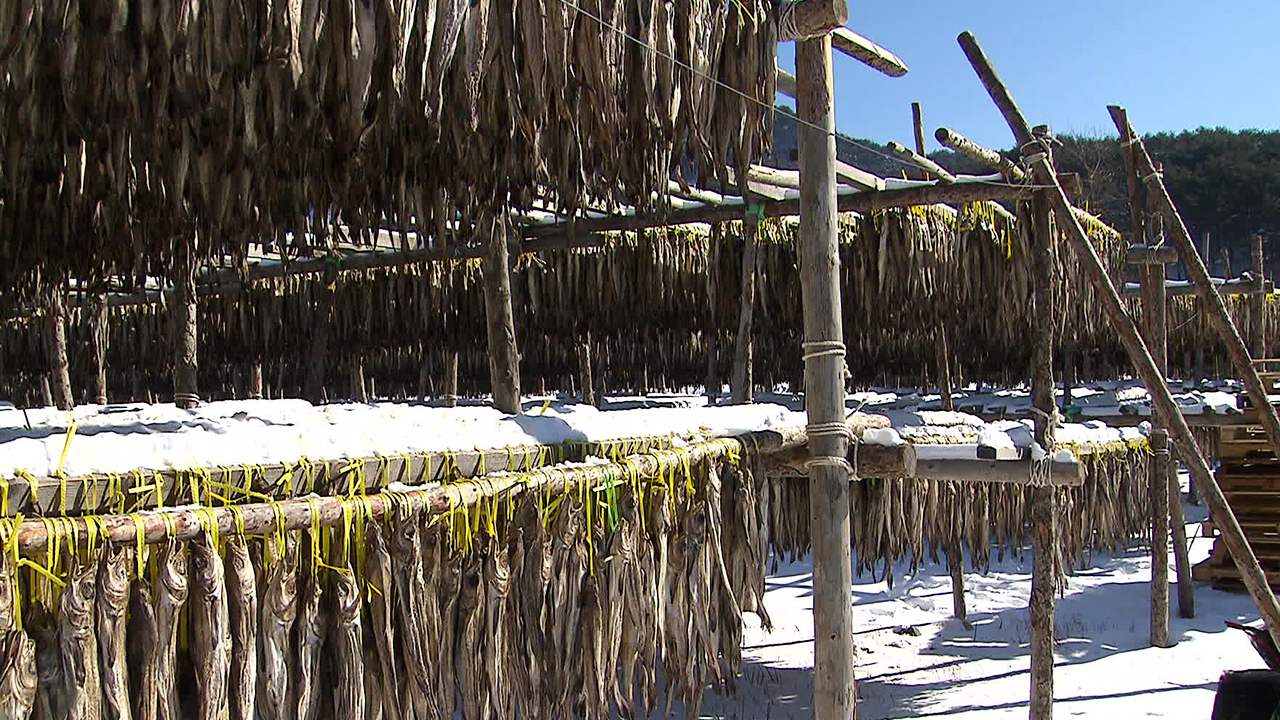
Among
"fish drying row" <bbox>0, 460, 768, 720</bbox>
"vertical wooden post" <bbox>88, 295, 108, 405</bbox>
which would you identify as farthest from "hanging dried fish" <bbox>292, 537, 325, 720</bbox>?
"vertical wooden post" <bbox>88, 295, 108, 405</bbox>

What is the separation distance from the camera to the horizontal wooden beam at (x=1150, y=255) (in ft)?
25.4

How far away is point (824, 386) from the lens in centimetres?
348

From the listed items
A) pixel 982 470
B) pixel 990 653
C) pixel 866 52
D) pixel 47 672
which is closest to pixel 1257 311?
pixel 990 653

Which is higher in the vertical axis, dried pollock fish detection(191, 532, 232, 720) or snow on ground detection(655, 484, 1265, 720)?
dried pollock fish detection(191, 532, 232, 720)

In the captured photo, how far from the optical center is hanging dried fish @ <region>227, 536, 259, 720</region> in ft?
6.84

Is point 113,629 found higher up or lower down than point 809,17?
lower down

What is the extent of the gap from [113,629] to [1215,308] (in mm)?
5995

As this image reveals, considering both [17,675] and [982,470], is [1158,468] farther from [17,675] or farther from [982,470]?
[17,675]

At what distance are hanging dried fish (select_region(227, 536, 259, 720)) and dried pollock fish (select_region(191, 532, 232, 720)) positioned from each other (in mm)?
41

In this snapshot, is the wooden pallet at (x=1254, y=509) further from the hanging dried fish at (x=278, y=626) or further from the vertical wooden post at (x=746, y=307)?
the hanging dried fish at (x=278, y=626)

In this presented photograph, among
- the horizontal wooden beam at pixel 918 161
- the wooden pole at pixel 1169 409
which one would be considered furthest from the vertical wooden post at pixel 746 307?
the wooden pole at pixel 1169 409

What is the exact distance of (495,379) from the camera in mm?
4336

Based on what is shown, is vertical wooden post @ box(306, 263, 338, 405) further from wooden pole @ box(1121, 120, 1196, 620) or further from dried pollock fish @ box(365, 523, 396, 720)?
wooden pole @ box(1121, 120, 1196, 620)

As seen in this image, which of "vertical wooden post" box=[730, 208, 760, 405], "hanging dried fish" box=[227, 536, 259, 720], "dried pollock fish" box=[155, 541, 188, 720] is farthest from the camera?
"vertical wooden post" box=[730, 208, 760, 405]
